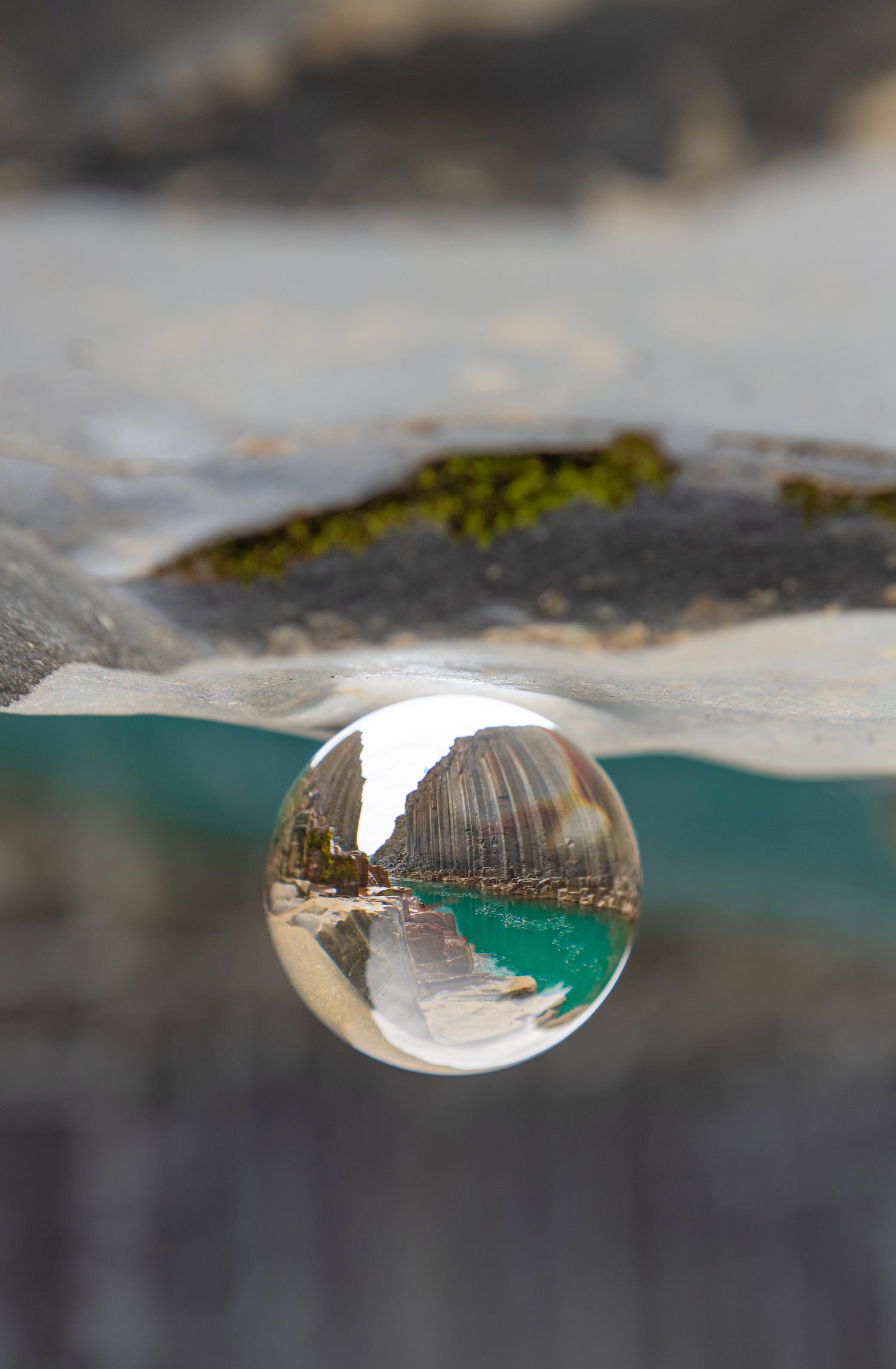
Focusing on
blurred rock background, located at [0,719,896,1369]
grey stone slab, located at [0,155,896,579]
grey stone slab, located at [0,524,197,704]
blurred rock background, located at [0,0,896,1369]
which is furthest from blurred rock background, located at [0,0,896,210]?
blurred rock background, located at [0,719,896,1369]

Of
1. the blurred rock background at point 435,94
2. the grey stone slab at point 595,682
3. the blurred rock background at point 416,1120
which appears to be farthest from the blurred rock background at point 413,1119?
the blurred rock background at point 435,94

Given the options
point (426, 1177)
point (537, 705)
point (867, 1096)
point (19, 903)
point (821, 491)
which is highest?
point (821, 491)

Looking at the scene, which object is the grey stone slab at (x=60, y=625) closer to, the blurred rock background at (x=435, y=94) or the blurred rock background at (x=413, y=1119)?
the blurred rock background at (x=435, y=94)

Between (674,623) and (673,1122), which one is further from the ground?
(674,623)

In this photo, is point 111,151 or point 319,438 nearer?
point 111,151

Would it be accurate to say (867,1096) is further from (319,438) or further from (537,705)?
(319,438)

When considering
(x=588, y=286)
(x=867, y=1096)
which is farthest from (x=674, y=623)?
(x=867, y=1096)
